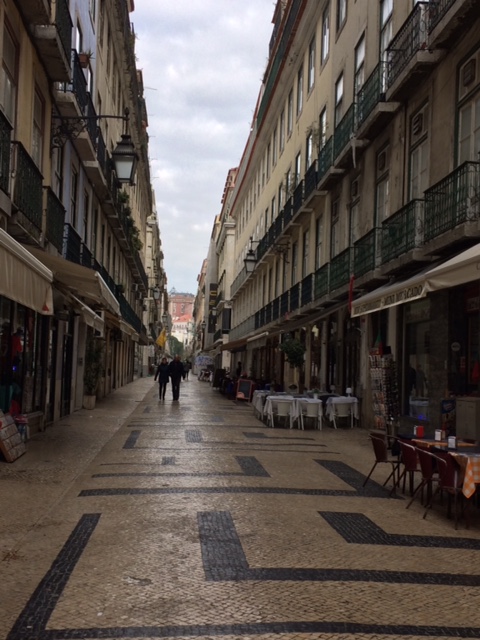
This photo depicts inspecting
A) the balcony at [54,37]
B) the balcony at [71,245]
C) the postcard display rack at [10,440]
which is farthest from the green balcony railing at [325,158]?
the postcard display rack at [10,440]

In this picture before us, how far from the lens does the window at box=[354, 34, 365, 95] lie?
19906 mm

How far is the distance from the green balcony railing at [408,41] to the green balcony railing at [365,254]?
364 centimetres

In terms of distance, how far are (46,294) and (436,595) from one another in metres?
6.62

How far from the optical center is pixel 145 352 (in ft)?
227

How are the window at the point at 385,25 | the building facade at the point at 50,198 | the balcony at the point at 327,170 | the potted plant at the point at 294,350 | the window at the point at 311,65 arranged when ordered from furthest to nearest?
the window at the point at 311,65 < the potted plant at the point at 294,350 < the balcony at the point at 327,170 < the window at the point at 385,25 < the building facade at the point at 50,198

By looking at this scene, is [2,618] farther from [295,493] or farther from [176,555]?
[295,493]

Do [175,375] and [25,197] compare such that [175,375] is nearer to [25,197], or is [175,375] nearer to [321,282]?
[321,282]

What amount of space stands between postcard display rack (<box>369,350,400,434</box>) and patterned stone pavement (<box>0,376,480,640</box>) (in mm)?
3021

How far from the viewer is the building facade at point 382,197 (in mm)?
12555

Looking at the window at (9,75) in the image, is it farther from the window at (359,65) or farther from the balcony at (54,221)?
the window at (359,65)

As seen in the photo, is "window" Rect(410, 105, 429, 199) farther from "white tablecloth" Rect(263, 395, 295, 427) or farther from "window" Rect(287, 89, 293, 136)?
"window" Rect(287, 89, 293, 136)

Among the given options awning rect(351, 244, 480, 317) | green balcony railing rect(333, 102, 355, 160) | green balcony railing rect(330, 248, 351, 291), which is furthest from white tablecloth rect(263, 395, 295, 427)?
green balcony railing rect(333, 102, 355, 160)

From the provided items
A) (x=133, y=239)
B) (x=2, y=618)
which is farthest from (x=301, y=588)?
(x=133, y=239)

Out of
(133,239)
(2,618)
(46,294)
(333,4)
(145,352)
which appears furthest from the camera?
(145,352)
